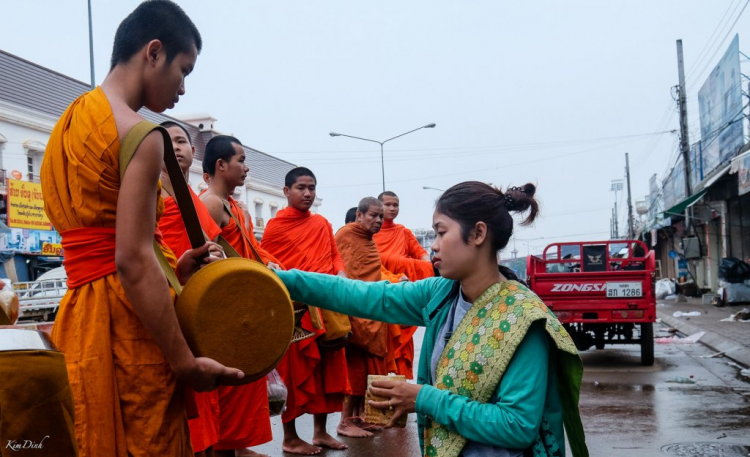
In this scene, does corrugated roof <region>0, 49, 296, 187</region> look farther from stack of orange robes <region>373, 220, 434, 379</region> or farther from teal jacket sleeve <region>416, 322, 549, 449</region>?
teal jacket sleeve <region>416, 322, 549, 449</region>

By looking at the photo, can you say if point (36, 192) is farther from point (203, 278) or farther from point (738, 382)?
point (203, 278)

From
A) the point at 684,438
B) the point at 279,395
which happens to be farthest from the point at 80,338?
the point at 684,438

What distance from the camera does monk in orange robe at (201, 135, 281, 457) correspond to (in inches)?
154

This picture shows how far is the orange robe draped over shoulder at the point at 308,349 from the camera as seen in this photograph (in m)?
5.54

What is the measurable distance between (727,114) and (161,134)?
20.5 m

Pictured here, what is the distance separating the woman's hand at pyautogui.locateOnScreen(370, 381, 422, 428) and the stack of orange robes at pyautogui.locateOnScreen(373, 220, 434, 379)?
4799 millimetres

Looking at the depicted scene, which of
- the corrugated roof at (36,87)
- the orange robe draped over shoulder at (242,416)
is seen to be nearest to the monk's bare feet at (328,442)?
the orange robe draped over shoulder at (242,416)

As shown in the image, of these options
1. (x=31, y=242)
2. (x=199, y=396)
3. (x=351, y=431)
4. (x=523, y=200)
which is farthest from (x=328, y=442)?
(x=31, y=242)

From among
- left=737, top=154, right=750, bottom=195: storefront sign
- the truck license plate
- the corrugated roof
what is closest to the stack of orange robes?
the truck license plate

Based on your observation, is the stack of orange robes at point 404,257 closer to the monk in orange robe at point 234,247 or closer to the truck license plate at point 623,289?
the monk in orange robe at point 234,247

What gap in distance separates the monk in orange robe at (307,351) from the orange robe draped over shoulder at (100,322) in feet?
10.5

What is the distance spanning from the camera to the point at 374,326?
610 cm

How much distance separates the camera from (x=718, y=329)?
44.4 ft

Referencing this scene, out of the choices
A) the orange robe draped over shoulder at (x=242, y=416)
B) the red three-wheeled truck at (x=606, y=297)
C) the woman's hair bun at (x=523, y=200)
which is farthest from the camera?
the red three-wheeled truck at (x=606, y=297)
